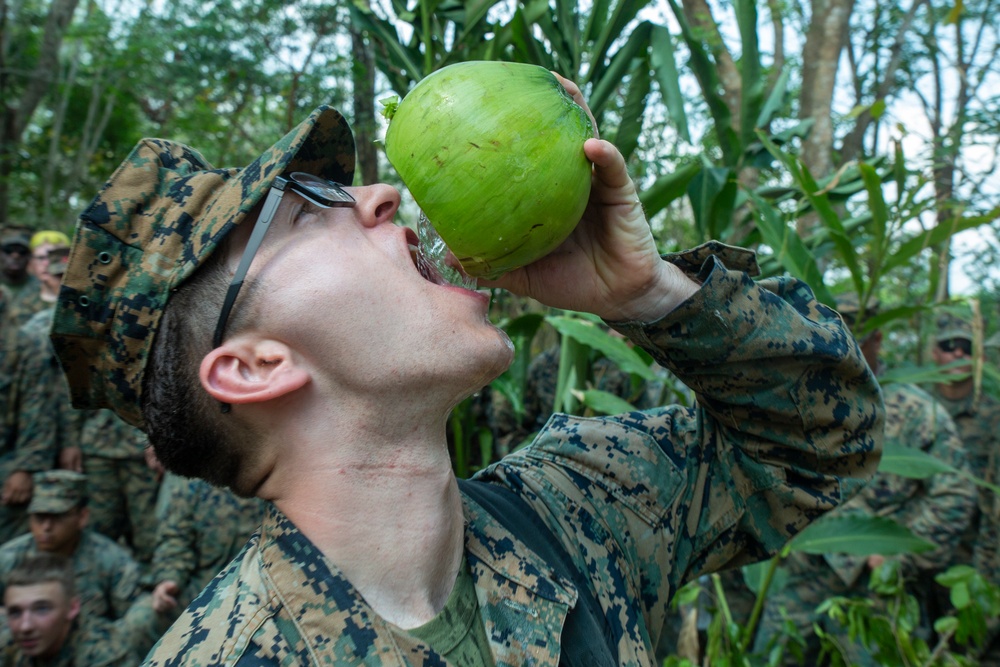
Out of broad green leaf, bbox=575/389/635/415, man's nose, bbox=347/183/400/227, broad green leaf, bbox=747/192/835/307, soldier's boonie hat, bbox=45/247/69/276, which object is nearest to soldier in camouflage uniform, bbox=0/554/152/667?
soldier's boonie hat, bbox=45/247/69/276

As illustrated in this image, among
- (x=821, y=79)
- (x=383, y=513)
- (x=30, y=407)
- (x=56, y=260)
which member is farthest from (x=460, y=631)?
(x=56, y=260)

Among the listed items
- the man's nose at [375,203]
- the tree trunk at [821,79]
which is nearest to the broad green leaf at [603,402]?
the man's nose at [375,203]

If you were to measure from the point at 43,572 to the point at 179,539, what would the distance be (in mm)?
593

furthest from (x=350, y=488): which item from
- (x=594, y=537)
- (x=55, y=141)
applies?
(x=55, y=141)

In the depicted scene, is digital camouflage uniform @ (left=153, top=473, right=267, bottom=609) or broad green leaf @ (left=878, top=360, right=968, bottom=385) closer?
broad green leaf @ (left=878, top=360, right=968, bottom=385)

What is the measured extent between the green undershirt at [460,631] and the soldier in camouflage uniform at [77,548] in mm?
3297

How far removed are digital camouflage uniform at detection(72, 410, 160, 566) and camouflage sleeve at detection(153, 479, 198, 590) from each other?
3.95 ft

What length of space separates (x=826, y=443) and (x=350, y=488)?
980 millimetres

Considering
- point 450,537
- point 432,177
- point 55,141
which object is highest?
point 432,177

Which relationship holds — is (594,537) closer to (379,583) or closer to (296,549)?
(379,583)

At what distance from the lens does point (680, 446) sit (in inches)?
70.0

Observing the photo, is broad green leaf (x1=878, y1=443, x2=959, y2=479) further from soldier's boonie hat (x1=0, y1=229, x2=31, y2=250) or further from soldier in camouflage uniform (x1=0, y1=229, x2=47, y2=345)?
soldier's boonie hat (x1=0, y1=229, x2=31, y2=250)

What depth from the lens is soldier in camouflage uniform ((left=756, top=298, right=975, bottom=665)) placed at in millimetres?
3984

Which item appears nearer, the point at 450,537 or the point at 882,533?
the point at 450,537
